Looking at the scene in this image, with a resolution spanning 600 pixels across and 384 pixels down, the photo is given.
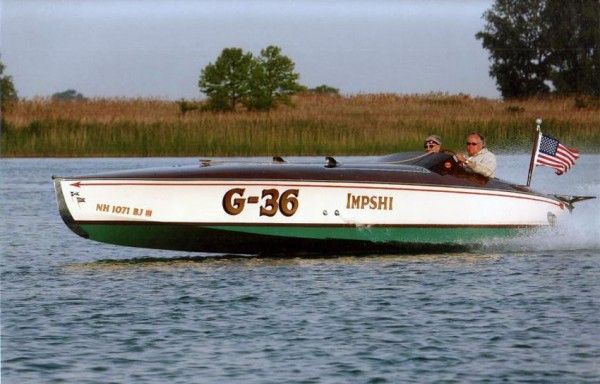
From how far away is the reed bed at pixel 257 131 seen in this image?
38.7 meters

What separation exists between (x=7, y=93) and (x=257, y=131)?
1442cm

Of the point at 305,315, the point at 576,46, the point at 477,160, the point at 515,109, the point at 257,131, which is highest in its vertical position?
the point at 576,46

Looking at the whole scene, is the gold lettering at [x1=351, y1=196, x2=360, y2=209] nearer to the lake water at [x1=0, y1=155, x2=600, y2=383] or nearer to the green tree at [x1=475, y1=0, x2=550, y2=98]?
the lake water at [x1=0, y1=155, x2=600, y2=383]

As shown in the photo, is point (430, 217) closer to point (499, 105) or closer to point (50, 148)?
point (50, 148)

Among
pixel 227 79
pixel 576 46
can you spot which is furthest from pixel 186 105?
pixel 576 46

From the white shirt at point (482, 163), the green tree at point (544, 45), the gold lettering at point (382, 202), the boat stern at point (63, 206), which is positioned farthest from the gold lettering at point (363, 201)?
the green tree at point (544, 45)

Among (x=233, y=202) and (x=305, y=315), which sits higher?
(x=233, y=202)

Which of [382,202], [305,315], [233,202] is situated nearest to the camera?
[305,315]

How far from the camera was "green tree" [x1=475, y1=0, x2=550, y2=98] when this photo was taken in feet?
244

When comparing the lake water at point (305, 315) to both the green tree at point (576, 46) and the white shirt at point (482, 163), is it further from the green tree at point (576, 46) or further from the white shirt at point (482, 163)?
the green tree at point (576, 46)

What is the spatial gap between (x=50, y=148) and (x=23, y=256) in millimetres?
22003

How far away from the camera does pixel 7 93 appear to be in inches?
1993

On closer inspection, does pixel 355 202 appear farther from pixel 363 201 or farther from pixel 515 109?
pixel 515 109

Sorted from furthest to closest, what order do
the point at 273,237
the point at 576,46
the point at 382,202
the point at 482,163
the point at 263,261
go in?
the point at 576,46 → the point at 482,163 → the point at 263,261 → the point at 382,202 → the point at 273,237
